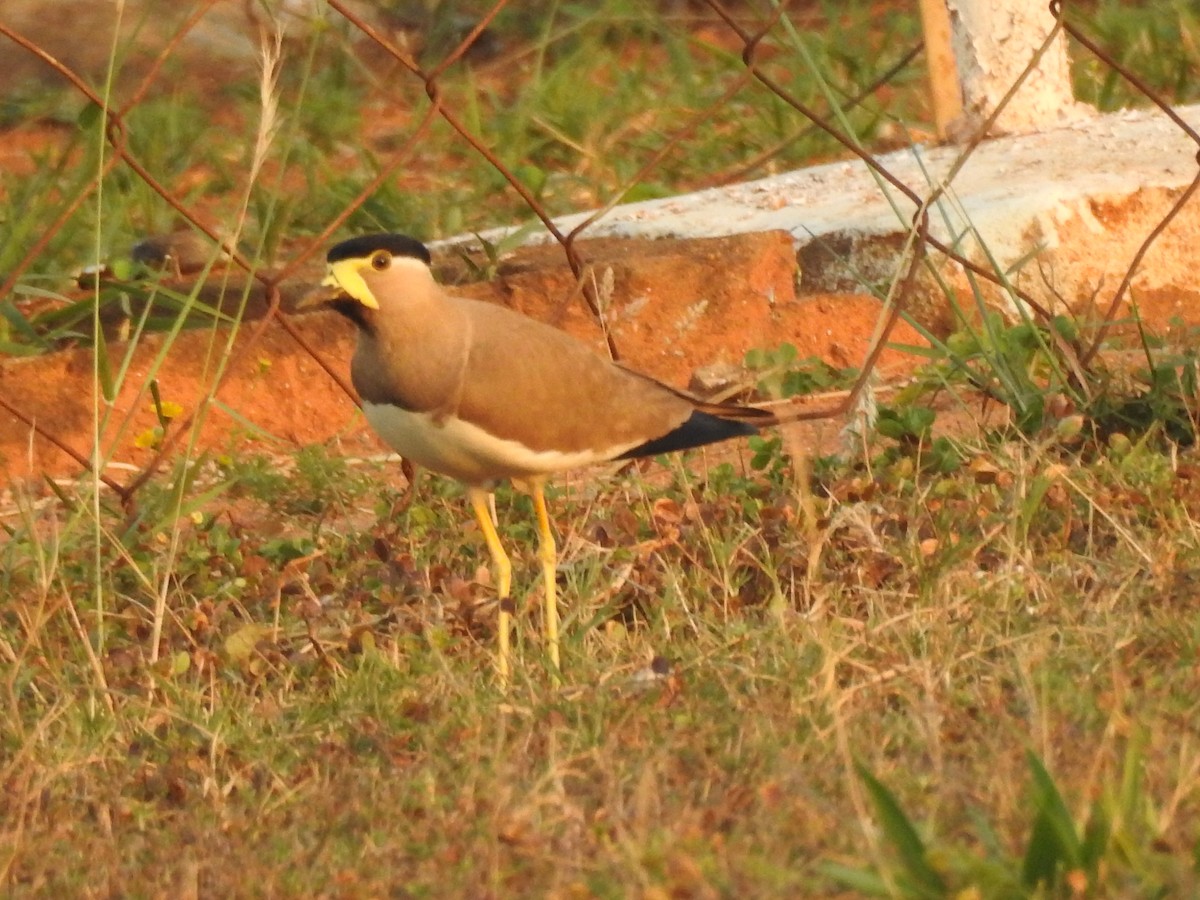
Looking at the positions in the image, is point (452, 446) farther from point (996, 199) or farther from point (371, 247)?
point (996, 199)

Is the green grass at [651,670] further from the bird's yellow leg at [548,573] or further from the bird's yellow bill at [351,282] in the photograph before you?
the bird's yellow bill at [351,282]

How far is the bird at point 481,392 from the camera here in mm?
3170

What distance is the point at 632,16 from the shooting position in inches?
315

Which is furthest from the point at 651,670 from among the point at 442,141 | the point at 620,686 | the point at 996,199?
the point at 442,141

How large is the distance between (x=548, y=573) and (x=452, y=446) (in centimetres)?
30

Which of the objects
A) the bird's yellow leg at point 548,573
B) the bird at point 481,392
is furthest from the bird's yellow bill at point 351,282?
the bird's yellow leg at point 548,573

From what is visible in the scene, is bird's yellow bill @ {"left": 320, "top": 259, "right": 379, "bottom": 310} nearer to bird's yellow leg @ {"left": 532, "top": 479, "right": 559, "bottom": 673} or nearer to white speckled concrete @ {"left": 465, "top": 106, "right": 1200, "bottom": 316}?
bird's yellow leg @ {"left": 532, "top": 479, "right": 559, "bottom": 673}

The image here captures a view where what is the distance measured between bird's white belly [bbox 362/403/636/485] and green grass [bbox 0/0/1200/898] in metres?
0.25

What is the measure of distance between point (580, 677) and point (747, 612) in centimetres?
44

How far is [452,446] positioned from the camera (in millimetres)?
3186

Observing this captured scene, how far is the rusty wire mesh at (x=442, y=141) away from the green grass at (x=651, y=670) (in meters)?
0.19

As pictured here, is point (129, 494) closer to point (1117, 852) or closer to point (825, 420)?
point (825, 420)

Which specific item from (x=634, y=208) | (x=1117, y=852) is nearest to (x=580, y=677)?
(x=1117, y=852)

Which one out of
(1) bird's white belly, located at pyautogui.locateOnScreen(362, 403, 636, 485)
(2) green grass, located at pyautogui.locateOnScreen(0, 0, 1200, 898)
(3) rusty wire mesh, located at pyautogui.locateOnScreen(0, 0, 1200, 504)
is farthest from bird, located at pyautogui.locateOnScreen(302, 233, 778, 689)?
(3) rusty wire mesh, located at pyautogui.locateOnScreen(0, 0, 1200, 504)
